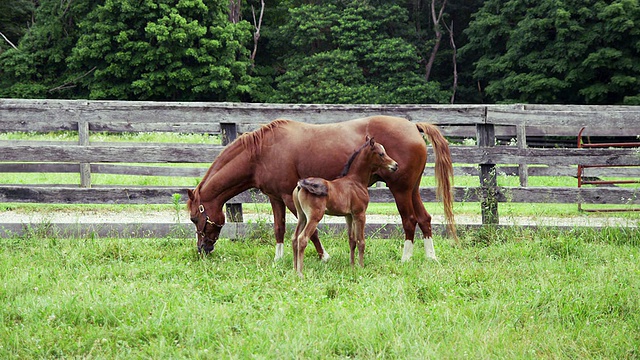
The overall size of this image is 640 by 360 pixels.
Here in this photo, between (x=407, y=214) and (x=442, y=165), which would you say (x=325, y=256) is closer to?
(x=407, y=214)

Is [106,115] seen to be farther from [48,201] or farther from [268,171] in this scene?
[268,171]

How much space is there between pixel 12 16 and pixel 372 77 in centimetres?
2052

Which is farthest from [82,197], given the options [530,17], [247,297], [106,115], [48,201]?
[530,17]

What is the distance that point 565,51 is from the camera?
2639 centimetres

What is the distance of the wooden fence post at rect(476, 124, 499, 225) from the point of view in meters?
7.55

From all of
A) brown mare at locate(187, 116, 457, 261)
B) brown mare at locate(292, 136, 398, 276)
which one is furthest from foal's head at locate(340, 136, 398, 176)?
brown mare at locate(187, 116, 457, 261)

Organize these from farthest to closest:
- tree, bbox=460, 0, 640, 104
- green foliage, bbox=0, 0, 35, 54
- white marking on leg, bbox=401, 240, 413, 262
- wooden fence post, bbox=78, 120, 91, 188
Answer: green foliage, bbox=0, 0, 35, 54
tree, bbox=460, 0, 640, 104
wooden fence post, bbox=78, 120, 91, 188
white marking on leg, bbox=401, 240, 413, 262

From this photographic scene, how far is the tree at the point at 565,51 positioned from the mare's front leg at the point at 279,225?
22.0 metres

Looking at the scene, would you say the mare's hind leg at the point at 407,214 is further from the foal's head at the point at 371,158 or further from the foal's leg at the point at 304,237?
the foal's leg at the point at 304,237

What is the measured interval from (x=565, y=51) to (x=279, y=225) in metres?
23.6

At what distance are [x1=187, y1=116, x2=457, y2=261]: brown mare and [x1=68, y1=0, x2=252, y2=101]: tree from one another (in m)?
22.5

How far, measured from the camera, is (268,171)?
21.4 feet

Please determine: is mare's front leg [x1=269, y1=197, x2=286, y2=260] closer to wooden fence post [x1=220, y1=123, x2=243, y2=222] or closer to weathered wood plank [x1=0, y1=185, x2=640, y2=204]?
weathered wood plank [x1=0, y1=185, x2=640, y2=204]

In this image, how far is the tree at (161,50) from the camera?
28.2 meters
